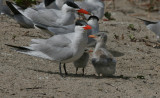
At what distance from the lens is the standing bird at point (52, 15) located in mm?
6234

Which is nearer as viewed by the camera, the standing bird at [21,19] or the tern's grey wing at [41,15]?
the tern's grey wing at [41,15]

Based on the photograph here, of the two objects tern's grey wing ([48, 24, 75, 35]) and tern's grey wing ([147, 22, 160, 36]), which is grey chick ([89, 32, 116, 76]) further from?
tern's grey wing ([147, 22, 160, 36])

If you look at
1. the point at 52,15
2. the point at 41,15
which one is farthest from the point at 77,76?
the point at 41,15

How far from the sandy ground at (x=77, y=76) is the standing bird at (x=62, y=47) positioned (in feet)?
0.72

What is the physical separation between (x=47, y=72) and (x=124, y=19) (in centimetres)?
484

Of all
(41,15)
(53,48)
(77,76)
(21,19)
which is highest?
(41,15)

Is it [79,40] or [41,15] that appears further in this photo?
[41,15]

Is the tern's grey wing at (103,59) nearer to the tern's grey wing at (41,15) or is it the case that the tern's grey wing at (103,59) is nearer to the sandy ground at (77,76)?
the sandy ground at (77,76)

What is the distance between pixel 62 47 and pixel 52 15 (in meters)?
1.98

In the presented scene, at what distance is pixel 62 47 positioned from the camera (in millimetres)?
4445

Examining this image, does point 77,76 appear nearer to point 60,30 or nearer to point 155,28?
point 60,30

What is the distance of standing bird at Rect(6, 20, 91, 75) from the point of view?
4.34 meters

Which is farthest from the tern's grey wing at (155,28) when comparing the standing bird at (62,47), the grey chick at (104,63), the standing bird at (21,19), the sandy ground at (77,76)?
the standing bird at (62,47)

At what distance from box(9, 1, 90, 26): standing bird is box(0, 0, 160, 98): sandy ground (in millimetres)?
315
